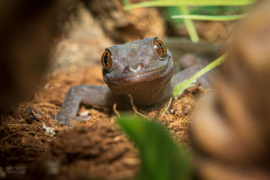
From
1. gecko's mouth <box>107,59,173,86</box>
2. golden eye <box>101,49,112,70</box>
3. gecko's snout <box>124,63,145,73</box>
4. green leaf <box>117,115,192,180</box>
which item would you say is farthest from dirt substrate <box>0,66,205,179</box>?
golden eye <box>101,49,112,70</box>

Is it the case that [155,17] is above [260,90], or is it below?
above

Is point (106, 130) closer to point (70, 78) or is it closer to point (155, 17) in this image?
point (70, 78)

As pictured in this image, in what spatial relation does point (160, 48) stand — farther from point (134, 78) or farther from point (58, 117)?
point (58, 117)

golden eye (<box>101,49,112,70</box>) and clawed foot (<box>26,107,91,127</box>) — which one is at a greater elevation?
golden eye (<box>101,49,112,70</box>)

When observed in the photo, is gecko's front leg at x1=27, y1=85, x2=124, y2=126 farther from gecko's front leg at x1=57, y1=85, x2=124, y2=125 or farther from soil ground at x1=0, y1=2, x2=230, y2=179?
soil ground at x1=0, y1=2, x2=230, y2=179

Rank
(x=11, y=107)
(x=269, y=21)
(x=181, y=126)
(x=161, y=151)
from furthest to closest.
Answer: (x=11, y=107) → (x=181, y=126) → (x=161, y=151) → (x=269, y=21)

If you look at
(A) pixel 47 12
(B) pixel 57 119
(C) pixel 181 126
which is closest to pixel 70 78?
(B) pixel 57 119

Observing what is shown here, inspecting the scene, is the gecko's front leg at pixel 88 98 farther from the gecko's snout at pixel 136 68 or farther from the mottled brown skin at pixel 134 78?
the gecko's snout at pixel 136 68

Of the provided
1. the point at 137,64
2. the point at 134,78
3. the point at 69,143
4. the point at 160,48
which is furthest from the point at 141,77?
the point at 69,143
